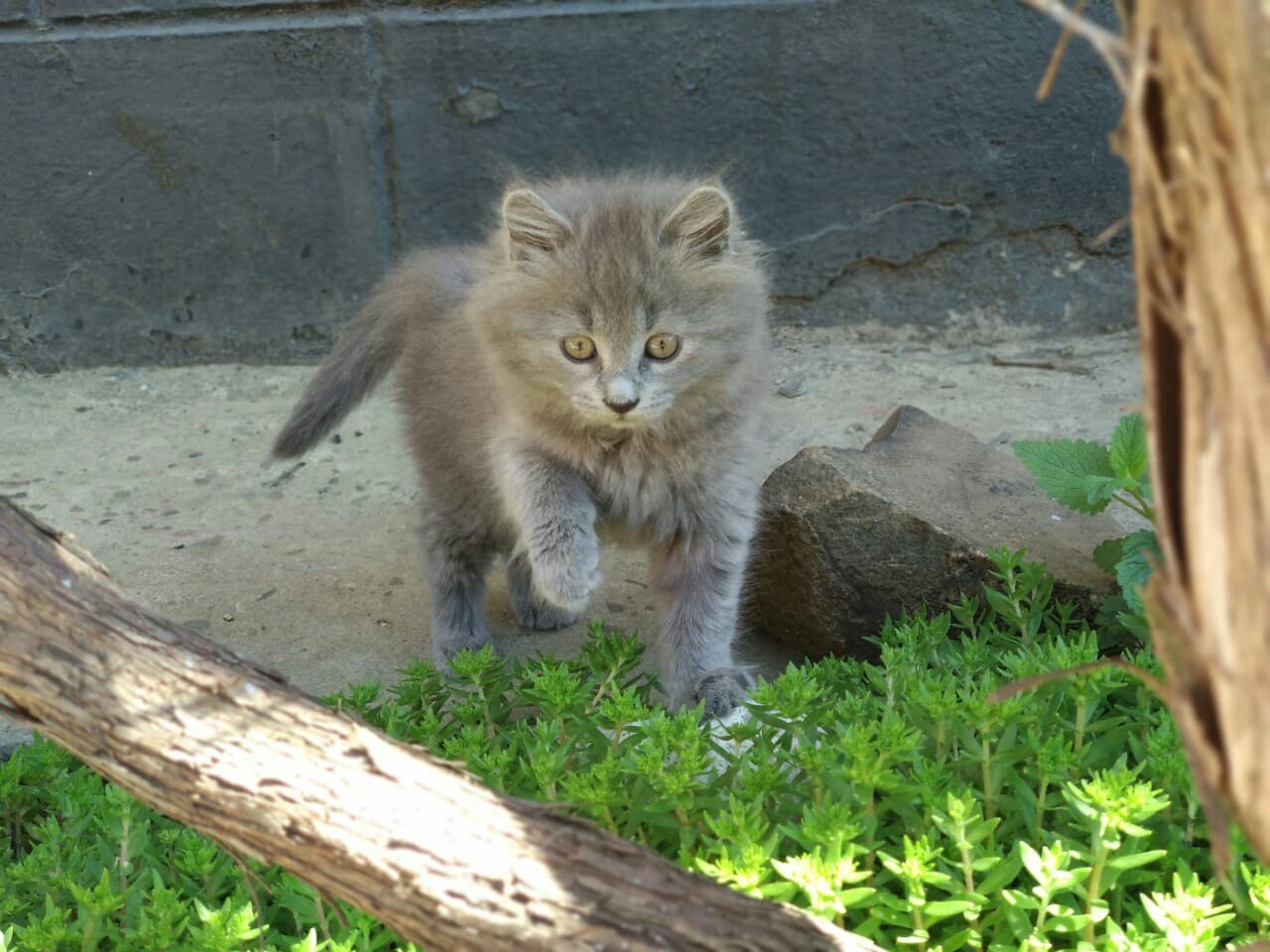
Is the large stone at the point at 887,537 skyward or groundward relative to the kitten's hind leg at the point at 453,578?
skyward

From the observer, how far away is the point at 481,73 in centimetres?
501

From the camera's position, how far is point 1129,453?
2.88 meters

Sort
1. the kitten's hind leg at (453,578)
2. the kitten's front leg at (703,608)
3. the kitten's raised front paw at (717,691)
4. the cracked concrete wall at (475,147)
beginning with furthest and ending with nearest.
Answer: the cracked concrete wall at (475,147) → the kitten's hind leg at (453,578) → the kitten's front leg at (703,608) → the kitten's raised front paw at (717,691)

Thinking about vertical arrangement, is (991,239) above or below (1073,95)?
below

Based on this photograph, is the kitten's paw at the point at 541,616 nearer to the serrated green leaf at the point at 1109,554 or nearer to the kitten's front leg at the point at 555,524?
the kitten's front leg at the point at 555,524

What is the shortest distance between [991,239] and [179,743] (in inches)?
172

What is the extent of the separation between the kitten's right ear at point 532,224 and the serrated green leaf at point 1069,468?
117 cm

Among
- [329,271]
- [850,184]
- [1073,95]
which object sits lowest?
[329,271]

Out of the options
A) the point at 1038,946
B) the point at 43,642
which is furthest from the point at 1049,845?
the point at 43,642

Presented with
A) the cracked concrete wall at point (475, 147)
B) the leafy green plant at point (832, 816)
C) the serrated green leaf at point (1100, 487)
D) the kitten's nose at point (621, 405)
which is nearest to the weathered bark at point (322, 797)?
the leafy green plant at point (832, 816)

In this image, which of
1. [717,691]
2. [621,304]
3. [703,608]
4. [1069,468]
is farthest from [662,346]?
[1069,468]

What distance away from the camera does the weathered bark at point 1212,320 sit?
3.29 feet

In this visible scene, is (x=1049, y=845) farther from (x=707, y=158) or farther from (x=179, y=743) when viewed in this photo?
(x=707, y=158)

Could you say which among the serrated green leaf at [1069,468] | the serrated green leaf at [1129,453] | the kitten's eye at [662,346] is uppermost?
the kitten's eye at [662,346]
